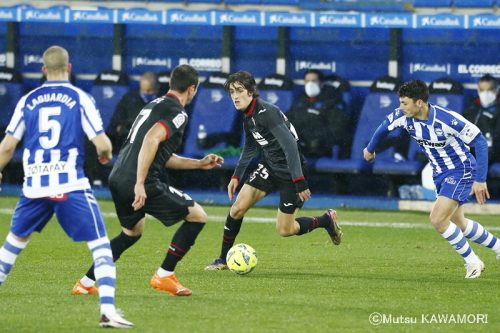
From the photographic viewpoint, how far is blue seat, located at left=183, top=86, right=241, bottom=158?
67.9 feet

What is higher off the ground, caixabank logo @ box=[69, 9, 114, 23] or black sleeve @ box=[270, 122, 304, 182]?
caixabank logo @ box=[69, 9, 114, 23]

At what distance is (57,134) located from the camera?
29.5 feet

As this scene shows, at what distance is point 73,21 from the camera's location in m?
20.9

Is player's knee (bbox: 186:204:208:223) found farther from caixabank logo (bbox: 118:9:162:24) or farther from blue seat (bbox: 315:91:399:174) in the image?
caixabank logo (bbox: 118:9:162:24)

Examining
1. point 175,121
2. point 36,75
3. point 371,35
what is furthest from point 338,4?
point 175,121

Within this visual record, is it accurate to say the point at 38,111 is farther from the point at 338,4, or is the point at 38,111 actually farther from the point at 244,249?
the point at 338,4

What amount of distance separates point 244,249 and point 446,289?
2.03 m

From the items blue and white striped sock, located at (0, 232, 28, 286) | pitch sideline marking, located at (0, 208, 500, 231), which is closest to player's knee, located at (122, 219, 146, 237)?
blue and white striped sock, located at (0, 232, 28, 286)

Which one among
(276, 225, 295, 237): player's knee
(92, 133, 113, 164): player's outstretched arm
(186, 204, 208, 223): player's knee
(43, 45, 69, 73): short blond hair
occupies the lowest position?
(276, 225, 295, 237): player's knee

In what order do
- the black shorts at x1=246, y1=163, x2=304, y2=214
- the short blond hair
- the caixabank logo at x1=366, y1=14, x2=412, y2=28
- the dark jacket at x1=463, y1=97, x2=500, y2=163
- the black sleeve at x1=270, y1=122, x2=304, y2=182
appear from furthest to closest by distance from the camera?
1. the caixabank logo at x1=366, y1=14, x2=412, y2=28
2. the dark jacket at x1=463, y1=97, x2=500, y2=163
3. the black shorts at x1=246, y1=163, x2=304, y2=214
4. the black sleeve at x1=270, y1=122, x2=304, y2=182
5. the short blond hair

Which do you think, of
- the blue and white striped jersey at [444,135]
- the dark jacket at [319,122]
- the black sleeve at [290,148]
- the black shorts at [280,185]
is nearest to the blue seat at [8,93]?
the dark jacket at [319,122]

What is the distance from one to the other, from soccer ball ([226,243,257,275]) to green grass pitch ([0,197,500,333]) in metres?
0.08

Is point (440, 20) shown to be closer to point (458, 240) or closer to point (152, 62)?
point (152, 62)

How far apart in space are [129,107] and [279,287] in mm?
9862
